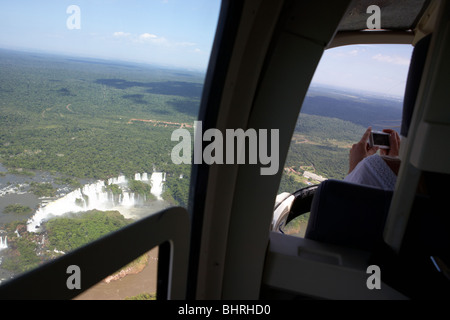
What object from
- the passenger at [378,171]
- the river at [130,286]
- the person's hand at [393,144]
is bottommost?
the river at [130,286]

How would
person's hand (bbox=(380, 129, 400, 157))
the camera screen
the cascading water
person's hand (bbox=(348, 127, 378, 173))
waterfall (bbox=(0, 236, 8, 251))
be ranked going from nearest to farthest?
waterfall (bbox=(0, 236, 8, 251)) < the cascading water < the camera screen < person's hand (bbox=(380, 129, 400, 157)) < person's hand (bbox=(348, 127, 378, 173))

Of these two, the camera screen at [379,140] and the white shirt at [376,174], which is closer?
the white shirt at [376,174]

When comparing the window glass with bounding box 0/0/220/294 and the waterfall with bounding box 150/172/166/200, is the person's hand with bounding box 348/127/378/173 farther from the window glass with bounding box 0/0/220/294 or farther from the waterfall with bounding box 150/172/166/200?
the waterfall with bounding box 150/172/166/200

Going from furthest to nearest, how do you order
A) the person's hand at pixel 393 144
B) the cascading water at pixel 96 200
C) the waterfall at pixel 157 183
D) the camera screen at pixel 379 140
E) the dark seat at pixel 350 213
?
the person's hand at pixel 393 144, the camera screen at pixel 379 140, the dark seat at pixel 350 213, the waterfall at pixel 157 183, the cascading water at pixel 96 200

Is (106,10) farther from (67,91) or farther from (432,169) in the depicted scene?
(432,169)

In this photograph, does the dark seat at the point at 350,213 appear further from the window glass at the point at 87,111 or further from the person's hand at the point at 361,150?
the person's hand at the point at 361,150

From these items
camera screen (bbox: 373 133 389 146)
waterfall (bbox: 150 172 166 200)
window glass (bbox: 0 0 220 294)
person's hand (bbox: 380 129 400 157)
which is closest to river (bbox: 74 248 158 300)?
window glass (bbox: 0 0 220 294)

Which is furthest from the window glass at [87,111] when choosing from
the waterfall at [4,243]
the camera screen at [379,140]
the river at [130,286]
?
the camera screen at [379,140]

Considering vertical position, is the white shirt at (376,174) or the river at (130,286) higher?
the white shirt at (376,174)

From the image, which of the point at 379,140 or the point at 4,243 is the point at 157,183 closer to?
the point at 4,243

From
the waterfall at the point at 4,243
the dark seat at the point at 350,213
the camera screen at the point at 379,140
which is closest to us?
the waterfall at the point at 4,243
